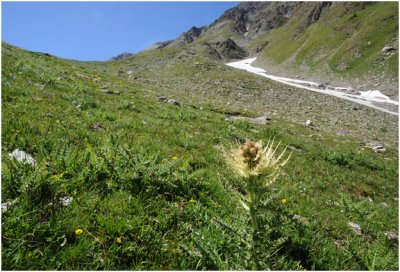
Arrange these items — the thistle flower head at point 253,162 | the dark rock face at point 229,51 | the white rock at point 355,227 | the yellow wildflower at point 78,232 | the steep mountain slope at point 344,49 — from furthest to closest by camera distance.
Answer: the dark rock face at point 229,51 < the steep mountain slope at point 344,49 < the white rock at point 355,227 < the yellow wildflower at point 78,232 < the thistle flower head at point 253,162

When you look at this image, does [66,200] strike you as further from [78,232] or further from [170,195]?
[170,195]

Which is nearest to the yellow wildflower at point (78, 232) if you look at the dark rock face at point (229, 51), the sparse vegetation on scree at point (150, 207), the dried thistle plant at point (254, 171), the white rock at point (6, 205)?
the sparse vegetation on scree at point (150, 207)

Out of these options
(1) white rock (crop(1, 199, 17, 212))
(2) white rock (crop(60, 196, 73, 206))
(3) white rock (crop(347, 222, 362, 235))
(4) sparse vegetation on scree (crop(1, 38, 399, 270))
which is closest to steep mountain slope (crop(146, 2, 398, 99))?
(4) sparse vegetation on scree (crop(1, 38, 399, 270))

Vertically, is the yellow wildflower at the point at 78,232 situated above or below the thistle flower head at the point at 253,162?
below

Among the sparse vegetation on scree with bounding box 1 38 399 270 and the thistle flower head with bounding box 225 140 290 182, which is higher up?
the thistle flower head with bounding box 225 140 290 182

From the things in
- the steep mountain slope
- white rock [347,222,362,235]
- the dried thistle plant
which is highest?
the steep mountain slope

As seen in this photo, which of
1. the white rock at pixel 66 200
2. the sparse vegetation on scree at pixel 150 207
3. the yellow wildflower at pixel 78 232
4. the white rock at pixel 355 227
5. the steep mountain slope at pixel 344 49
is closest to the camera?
the sparse vegetation on scree at pixel 150 207

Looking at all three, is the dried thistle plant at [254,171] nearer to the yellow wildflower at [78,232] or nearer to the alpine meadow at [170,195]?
the alpine meadow at [170,195]

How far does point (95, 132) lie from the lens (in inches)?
307

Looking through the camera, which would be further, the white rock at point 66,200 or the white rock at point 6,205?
the white rock at point 66,200

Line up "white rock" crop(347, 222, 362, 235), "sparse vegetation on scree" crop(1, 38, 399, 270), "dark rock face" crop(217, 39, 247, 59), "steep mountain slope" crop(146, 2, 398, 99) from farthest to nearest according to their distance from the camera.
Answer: "dark rock face" crop(217, 39, 247, 59) → "steep mountain slope" crop(146, 2, 398, 99) → "white rock" crop(347, 222, 362, 235) → "sparse vegetation on scree" crop(1, 38, 399, 270)

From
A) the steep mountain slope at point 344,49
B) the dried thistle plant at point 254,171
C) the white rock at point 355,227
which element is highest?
the steep mountain slope at point 344,49

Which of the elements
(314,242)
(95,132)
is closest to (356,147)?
(314,242)

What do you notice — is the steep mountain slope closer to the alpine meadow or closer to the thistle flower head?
the alpine meadow
